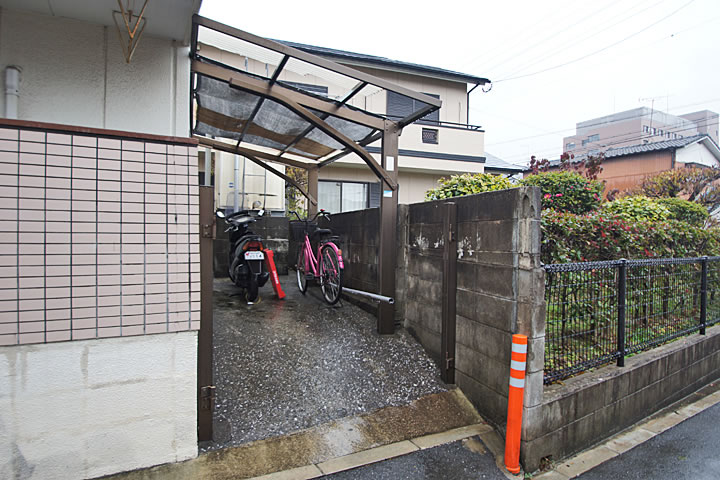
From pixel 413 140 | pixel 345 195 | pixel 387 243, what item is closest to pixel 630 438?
pixel 387 243

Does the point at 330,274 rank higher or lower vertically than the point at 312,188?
lower

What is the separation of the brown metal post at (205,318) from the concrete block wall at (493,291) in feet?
6.83

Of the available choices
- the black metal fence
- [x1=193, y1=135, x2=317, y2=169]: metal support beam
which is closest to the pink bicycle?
[x1=193, y1=135, x2=317, y2=169]: metal support beam

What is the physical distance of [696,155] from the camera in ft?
63.0

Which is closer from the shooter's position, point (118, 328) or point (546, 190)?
point (118, 328)

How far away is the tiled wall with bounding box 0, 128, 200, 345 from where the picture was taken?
2.12 m

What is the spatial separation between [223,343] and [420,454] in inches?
88.1

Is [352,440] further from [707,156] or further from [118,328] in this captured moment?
[707,156]

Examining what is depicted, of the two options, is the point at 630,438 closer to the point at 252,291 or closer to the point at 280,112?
the point at 252,291

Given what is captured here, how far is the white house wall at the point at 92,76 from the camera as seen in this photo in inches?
120

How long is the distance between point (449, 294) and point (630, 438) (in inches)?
76.3

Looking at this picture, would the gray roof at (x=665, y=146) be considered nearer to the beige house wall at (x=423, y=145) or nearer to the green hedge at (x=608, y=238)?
the beige house wall at (x=423, y=145)

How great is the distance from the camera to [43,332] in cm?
217

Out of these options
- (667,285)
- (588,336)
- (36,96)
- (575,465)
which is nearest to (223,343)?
(36,96)
